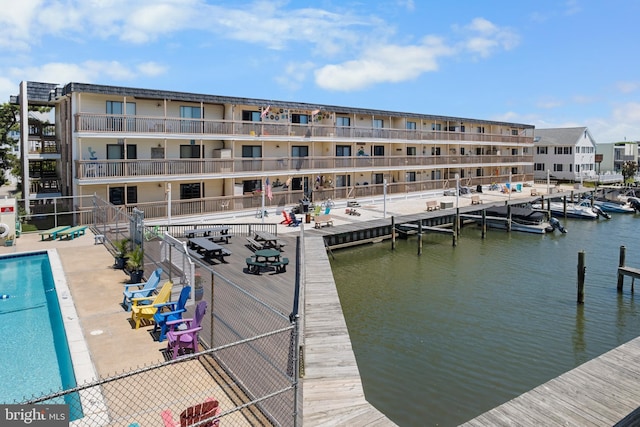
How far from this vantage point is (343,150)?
146 feet

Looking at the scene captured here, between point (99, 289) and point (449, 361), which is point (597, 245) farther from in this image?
point (99, 289)

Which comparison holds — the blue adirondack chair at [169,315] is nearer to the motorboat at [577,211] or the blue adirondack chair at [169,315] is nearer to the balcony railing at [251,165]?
the balcony railing at [251,165]

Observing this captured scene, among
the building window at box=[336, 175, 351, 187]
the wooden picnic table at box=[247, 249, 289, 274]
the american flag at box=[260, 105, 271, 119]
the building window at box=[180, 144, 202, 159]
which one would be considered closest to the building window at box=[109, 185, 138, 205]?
the building window at box=[180, 144, 202, 159]

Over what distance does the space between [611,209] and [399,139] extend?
2975cm

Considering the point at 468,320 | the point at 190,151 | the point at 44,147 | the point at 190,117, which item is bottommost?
the point at 468,320

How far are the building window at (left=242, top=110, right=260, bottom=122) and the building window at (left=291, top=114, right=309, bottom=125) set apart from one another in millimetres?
3869

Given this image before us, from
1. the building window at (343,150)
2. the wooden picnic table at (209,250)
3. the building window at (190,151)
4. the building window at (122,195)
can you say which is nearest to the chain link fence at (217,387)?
the wooden picnic table at (209,250)

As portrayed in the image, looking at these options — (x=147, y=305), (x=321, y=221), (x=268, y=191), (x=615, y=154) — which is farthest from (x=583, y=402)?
(x=615, y=154)

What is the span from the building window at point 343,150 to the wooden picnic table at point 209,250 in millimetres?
23095

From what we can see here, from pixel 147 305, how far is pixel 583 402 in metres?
12.0

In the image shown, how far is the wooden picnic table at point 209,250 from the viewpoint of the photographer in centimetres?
2169

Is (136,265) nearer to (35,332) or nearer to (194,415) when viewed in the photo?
(35,332)

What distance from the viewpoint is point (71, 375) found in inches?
428

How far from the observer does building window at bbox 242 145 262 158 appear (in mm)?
36500
